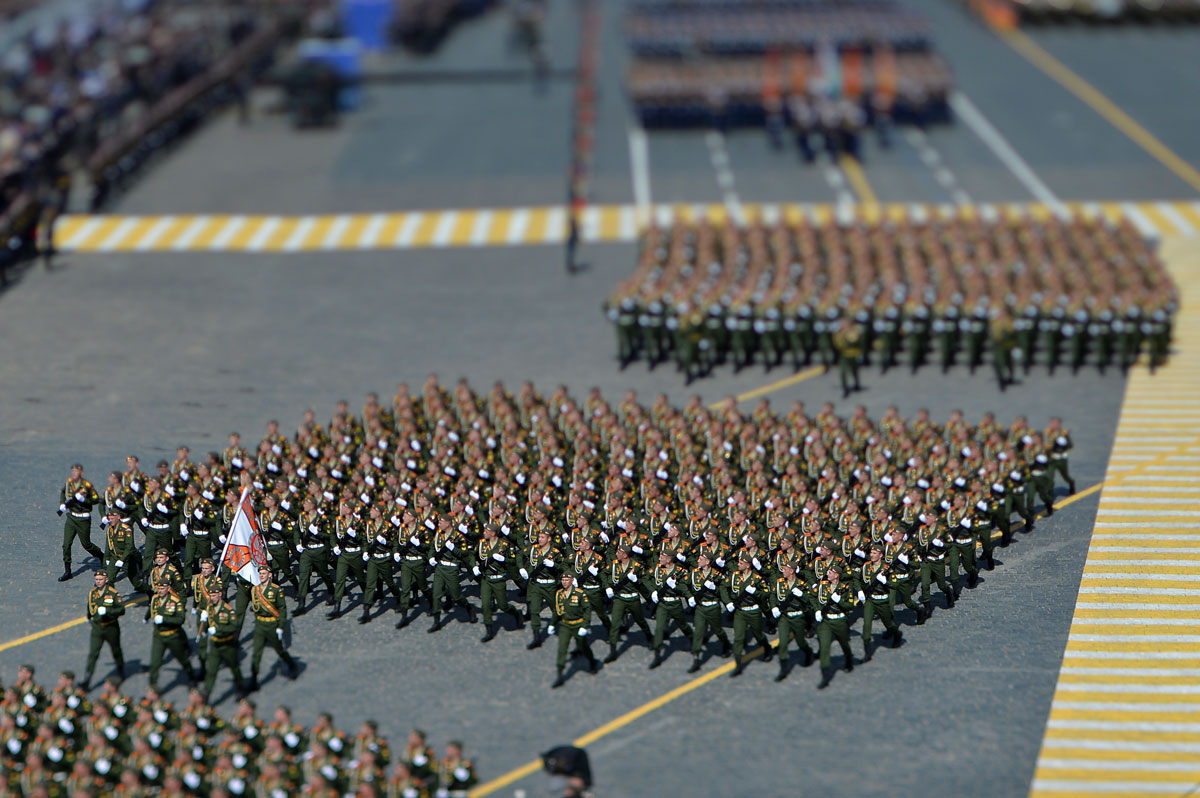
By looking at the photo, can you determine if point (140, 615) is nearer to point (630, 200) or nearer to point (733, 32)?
point (630, 200)

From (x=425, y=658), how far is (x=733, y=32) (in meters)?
58.5

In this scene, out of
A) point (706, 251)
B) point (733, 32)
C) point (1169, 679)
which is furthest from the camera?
point (733, 32)

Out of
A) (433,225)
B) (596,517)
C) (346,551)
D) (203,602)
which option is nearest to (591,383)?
(596,517)

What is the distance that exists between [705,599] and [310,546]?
748cm

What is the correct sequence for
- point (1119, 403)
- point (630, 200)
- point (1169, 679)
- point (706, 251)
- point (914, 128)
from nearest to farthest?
point (1169, 679) < point (1119, 403) < point (706, 251) < point (630, 200) < point (914, 128)

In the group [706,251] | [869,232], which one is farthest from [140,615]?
[869,232]

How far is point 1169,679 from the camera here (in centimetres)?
2595

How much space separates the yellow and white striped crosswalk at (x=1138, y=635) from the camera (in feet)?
77.3

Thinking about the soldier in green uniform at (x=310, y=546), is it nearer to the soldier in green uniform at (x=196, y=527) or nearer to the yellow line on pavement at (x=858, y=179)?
the soldier in green uniform at (x=196, y=527)

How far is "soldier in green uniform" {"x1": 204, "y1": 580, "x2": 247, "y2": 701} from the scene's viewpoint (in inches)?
989

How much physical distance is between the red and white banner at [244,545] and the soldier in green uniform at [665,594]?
6.94 meters

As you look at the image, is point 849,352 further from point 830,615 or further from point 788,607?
point 830,615

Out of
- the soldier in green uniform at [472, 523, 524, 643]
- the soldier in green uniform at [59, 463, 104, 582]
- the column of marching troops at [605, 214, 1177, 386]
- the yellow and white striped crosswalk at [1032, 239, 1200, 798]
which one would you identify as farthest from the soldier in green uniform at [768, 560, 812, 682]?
the column of marching troops at [605, 214, 1177, 386]

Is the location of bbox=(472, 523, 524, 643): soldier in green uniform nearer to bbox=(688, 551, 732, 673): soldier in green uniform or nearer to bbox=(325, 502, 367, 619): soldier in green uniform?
bbox=(325, 502, 367, 619): soldier in green uniform
